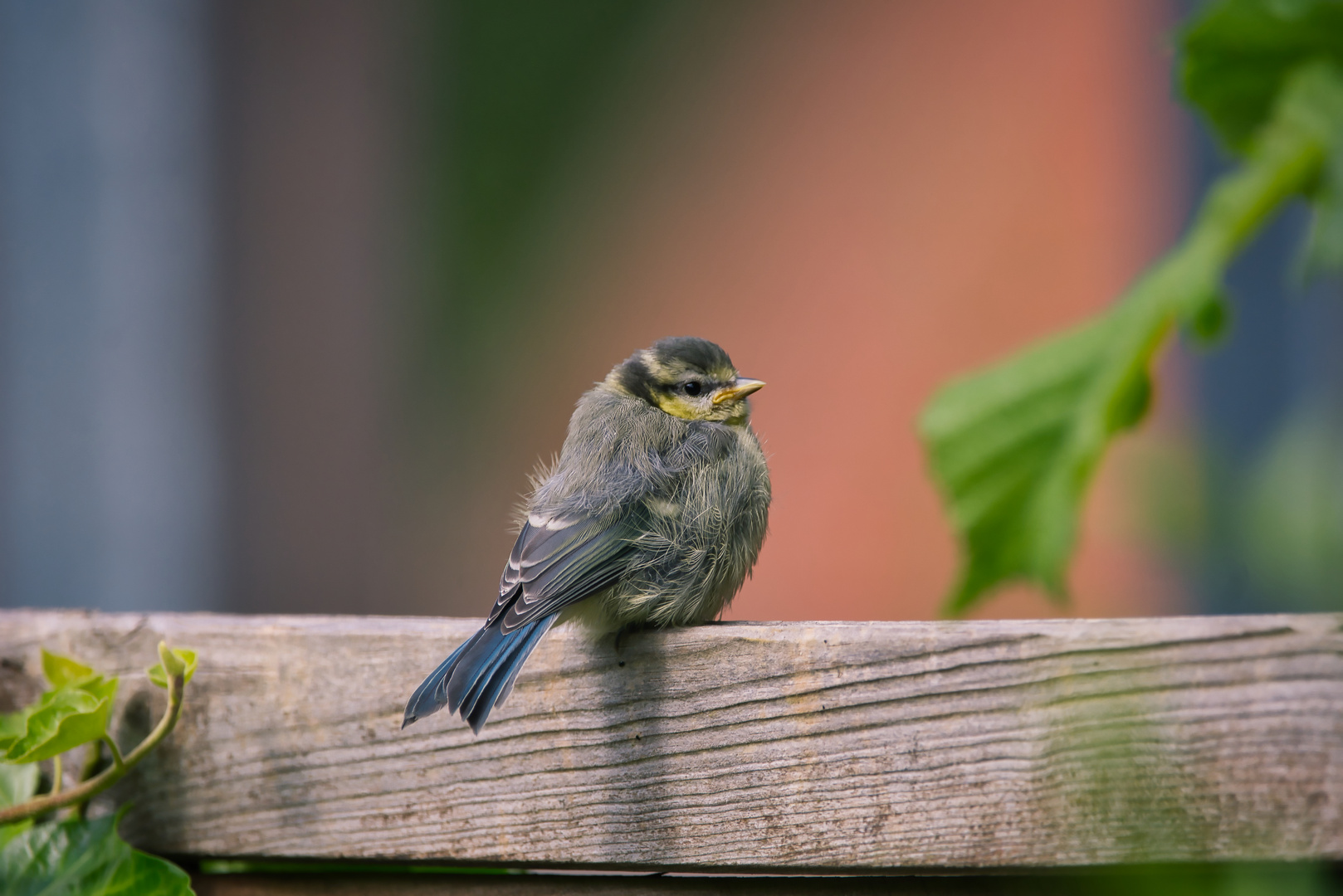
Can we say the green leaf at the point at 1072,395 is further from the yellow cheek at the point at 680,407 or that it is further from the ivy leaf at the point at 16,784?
the ivy leaf at the point at 16,784

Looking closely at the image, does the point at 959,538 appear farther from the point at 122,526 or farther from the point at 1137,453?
the point at 122,526

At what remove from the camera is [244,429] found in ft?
16.4

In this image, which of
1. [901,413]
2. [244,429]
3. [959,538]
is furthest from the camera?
[244,429]

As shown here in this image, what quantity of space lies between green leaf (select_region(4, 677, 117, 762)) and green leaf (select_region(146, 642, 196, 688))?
0.19 feet

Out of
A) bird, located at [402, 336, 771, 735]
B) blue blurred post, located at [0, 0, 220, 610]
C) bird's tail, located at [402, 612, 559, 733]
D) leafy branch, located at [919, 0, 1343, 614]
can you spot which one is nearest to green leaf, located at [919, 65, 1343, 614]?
leafy branch, located at [919, 0, 1343, 614]

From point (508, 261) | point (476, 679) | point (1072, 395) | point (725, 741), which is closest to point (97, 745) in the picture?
point (476, 679)

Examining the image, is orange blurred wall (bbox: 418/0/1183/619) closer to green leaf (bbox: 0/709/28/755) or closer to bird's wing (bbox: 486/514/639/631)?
bird's wing (bbox: 486/514/639/631)

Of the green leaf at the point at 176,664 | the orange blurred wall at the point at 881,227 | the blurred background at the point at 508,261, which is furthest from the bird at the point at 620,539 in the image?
the orange blurred wall at the point at 881,227

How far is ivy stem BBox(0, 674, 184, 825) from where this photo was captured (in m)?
1.47

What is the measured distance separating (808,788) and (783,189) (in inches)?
133

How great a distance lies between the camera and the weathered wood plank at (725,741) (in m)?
1.03

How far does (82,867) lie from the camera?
1484 mm

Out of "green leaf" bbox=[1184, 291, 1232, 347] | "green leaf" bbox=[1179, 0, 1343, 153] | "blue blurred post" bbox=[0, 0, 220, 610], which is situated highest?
"green leaf" bbox=[1179, 0, 1343, 153]

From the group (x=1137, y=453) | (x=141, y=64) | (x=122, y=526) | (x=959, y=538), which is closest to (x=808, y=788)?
(x=959, y=538)
